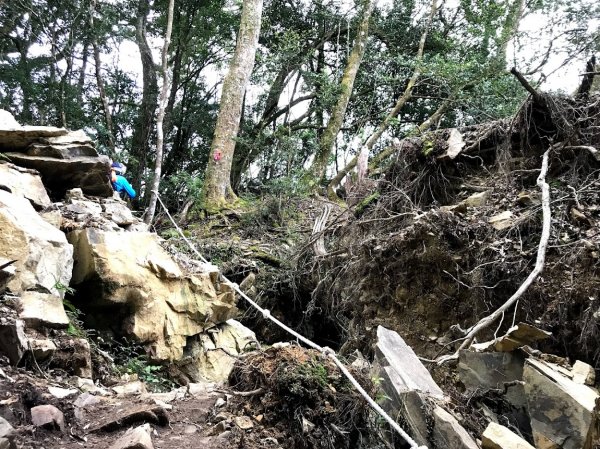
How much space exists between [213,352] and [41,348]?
3025 mm

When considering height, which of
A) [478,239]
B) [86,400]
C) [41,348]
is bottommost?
[86,400]

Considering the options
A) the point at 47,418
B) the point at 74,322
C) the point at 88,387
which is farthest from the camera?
the point at 74,322

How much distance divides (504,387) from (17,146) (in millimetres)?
5774

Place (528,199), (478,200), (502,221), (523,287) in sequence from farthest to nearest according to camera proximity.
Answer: (478,200) < (528,199) < (502,221) < (523,287)

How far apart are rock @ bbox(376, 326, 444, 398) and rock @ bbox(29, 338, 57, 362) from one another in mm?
2339

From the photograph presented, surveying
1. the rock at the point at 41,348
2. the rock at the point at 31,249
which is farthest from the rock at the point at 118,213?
the rock at the point at 41,348

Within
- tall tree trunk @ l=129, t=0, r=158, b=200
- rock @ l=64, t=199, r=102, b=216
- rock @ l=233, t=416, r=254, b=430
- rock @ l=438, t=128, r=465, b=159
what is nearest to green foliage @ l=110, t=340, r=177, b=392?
rock @ l=64, t=199, r=102, b=216

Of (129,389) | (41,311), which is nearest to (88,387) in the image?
(129,389)

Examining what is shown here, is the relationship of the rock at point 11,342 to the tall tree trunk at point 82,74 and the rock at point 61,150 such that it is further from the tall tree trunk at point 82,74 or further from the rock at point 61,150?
the tall tree trunk at point 82,74

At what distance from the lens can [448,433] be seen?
260 cm

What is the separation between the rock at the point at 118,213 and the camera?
18.8ft

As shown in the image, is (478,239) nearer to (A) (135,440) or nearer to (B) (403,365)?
(B) (403,365)

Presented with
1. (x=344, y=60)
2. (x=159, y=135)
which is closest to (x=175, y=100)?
(x=344, y=60)

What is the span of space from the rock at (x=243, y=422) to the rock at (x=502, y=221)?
329 cm
